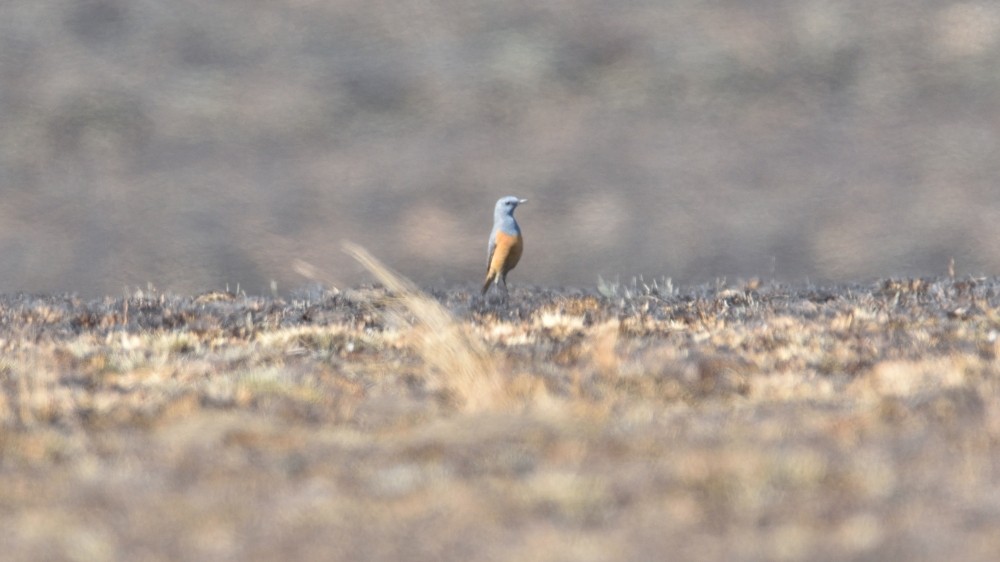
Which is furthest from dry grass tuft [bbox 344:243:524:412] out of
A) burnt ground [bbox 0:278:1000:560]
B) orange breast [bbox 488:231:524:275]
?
orange breast [bbox 488:231:524:275]

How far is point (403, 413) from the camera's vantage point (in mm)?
7742

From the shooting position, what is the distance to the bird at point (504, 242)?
1542cm

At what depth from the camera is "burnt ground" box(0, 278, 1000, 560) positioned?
196 inches

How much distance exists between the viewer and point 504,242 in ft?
50.5

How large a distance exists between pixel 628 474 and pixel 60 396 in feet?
13.3

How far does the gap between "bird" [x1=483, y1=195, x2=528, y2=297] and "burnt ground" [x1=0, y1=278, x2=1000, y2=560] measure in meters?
3.04

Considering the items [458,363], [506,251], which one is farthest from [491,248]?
[458,363]

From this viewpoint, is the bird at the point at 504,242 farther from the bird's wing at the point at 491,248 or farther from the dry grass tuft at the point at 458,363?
the dry grass tuft at the point at 458,363

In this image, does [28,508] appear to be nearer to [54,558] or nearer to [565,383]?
[54,558]

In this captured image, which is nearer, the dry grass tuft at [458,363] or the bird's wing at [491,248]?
the dry grass tuft at [458,363]

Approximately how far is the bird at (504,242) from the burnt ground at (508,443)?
304 centimetres

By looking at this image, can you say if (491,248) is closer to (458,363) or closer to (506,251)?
(506,251)

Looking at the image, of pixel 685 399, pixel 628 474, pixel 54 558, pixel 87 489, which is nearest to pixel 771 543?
pixel 628 474

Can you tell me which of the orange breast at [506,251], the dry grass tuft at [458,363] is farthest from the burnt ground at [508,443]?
the orange breast at [506,251]
